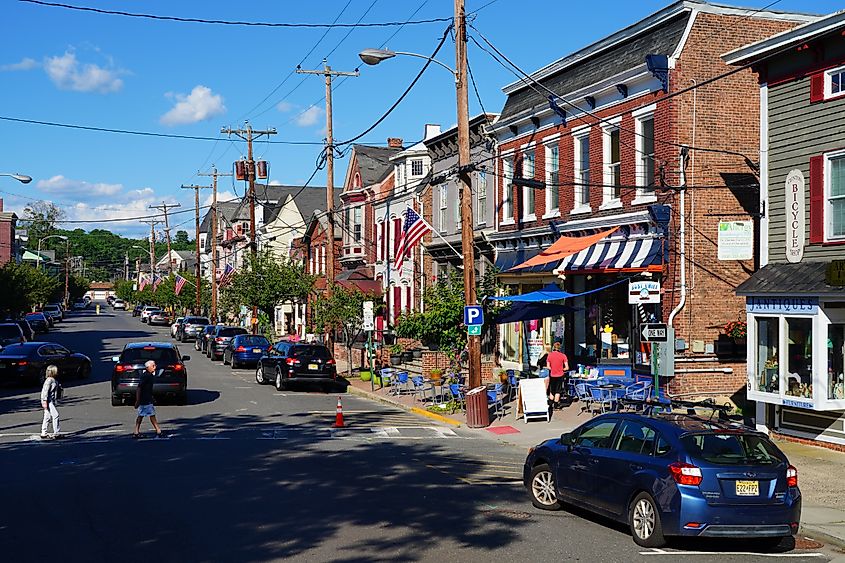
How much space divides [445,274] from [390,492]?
24442mm

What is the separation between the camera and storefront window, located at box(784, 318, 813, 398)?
61.2 ft

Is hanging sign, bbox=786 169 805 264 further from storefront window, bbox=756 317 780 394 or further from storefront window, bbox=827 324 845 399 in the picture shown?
storefront window, bbox=827 324 845 399

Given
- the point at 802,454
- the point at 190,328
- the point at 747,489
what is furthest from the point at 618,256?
the point at 190,328

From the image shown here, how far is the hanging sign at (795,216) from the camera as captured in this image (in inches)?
757

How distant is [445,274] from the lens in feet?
127

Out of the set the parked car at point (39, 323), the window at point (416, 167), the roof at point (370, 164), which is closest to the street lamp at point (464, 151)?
the window at point (416, 167)

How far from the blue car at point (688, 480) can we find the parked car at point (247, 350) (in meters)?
32.6

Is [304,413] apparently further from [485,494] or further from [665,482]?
[665,482]

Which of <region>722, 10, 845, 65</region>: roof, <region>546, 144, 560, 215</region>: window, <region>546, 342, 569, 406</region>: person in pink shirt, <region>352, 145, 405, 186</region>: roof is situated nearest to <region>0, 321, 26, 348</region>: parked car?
<region>352, 145, 405, 186</region>: roof

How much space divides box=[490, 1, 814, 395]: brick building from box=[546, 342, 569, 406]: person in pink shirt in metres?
1.60

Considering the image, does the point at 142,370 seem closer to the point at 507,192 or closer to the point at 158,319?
the point at 507,192

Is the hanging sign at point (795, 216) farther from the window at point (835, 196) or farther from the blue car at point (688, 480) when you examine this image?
the blue car at point (688, 480)

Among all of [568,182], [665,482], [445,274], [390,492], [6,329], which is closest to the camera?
[665,482]

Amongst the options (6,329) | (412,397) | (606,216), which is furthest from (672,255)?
(6,329)
